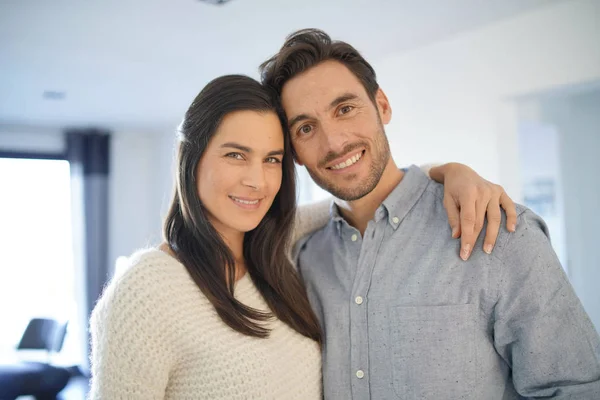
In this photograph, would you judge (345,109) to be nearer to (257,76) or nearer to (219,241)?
(219,241)

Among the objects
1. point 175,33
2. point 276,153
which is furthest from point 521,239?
point 175,33

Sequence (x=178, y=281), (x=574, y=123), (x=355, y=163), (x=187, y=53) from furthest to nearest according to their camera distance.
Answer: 1. (x=574, y=123)
2. (x=187, y=53)
3. (x=355, y=163)
4. (x=178, y=281)

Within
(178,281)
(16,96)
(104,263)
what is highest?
(16,96)

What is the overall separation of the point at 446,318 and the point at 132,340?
29.2 inches

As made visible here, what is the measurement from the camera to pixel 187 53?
11.1 ft

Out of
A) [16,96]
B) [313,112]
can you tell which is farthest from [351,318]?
[16,96]

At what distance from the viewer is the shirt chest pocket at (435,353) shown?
1.16m

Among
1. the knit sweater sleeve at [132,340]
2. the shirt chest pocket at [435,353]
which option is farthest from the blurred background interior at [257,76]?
the shirt chest pocket at [435,353]

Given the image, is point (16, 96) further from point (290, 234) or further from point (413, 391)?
point (413, 391)

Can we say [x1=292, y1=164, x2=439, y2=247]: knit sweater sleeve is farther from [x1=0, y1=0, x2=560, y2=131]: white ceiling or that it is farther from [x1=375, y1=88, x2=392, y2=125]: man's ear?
[x1=0, y1=0, x2=560, y2=131]: white ceiling

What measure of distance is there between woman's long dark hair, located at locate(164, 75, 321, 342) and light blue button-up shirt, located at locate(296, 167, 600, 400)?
5.0 inches

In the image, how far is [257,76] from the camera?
4145 millimetres

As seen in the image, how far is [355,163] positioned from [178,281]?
590 millimetres

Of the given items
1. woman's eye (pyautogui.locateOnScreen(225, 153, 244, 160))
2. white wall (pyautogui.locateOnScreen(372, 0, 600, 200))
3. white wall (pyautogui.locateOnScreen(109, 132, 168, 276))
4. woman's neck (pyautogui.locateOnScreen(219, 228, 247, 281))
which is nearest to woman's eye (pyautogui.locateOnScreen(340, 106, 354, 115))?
woman's eye (pyautogui.locateOnScreen(225, 153, 244, 160))
